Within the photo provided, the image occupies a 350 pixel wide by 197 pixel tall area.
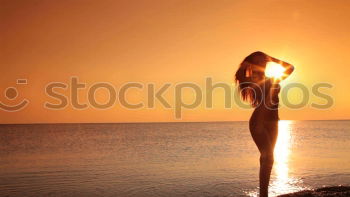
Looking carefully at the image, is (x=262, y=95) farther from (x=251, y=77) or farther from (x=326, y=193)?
(x=326, y=193)

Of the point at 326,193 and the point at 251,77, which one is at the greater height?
the point at 251,77

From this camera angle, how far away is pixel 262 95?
826cm

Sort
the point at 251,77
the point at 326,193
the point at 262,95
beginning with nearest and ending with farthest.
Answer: the point at 262,95 → the point at 251,77 → the point at 326,193

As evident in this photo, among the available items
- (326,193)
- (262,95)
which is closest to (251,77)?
(262,95)

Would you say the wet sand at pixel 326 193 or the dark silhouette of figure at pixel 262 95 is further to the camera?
the wet sand at pixel 326 193

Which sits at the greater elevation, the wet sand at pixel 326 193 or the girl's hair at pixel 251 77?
the girl's hair at pixel 251 77

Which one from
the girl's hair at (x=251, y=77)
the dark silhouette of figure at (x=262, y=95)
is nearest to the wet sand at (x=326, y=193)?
the dark silhouette of figure at (x=262, y=95)

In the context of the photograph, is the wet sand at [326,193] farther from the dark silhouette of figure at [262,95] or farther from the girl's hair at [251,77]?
the girl's hair at [251,77]

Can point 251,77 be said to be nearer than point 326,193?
Yes

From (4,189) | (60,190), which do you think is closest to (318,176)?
(60,190)

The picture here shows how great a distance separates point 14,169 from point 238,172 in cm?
1563

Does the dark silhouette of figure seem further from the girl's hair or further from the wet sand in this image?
the wet sand

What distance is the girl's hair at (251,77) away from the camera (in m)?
8.25

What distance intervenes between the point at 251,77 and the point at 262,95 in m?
0.46
